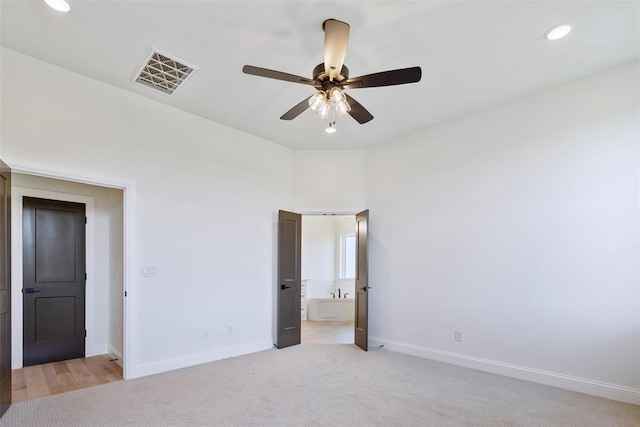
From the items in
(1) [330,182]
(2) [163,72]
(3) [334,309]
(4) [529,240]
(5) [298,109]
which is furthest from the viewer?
(3) [334,309]

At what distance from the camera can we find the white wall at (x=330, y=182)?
540 centimetres

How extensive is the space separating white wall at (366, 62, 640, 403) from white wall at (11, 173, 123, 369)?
147 inches

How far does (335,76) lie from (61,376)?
433 centimetres

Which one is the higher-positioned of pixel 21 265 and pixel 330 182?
pixel 330 182

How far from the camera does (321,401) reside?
10.1 ft

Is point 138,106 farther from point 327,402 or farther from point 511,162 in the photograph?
point 511,162

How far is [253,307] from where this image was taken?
4.72 meters

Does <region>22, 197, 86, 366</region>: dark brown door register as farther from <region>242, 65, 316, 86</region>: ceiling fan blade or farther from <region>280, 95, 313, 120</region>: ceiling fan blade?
<region>242, 65, 316, 86</region>: ceiling fan blade

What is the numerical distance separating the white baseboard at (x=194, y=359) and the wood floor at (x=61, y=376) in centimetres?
27

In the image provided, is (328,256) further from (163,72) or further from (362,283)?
(163,72)

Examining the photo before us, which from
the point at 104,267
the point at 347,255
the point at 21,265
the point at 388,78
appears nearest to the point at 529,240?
the point at 388,78

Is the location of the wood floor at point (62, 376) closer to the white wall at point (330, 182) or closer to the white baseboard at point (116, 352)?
the white baseboard at point (116, 352)

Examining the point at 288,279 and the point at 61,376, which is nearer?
the point at 61,376

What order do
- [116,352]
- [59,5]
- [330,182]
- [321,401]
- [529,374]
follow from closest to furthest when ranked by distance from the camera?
[59,5] < [321,401] < [529,374] < [116,352] < [330,182]
